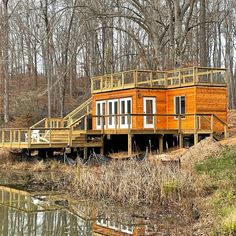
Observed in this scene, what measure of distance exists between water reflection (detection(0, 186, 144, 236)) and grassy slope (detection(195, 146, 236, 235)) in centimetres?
202

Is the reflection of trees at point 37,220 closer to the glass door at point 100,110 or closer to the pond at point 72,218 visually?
the pond at point 72,218

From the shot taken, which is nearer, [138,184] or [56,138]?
[138,184]

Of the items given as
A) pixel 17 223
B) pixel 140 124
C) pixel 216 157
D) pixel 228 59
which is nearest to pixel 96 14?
pixel 140 124

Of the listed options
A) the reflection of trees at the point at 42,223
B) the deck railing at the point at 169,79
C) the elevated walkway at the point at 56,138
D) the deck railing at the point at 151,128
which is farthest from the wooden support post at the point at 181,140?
the reflection of trees at the point at 42,223

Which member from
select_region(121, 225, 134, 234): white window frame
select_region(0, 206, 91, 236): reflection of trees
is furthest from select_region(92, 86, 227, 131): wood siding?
select_region(121, 225, 134, 234): white window frame

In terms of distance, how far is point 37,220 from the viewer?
13.1 m

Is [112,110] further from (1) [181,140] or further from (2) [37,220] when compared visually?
(2) [37,220]

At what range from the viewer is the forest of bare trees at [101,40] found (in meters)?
30.2

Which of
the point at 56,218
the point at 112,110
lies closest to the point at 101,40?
the point at 112,110

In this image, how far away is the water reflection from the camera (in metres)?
11.7

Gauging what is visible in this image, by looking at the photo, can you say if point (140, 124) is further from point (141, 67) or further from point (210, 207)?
point (141, 67)

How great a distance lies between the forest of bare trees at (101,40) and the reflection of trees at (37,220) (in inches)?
578

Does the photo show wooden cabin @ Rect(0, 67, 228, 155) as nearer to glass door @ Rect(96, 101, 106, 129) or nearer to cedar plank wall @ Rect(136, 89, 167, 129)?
cedar plank wall @ Rect(136, 89, 167, 129)

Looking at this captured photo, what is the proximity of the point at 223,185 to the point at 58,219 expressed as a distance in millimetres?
4826
